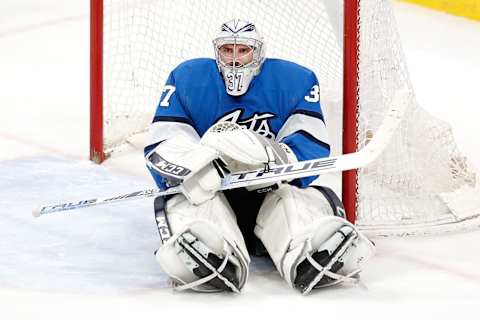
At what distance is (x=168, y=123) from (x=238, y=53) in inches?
10.3

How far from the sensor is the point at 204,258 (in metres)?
3.70

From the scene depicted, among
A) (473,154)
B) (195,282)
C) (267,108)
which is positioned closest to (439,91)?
(473,154)

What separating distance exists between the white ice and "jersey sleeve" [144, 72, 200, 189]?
308 mm

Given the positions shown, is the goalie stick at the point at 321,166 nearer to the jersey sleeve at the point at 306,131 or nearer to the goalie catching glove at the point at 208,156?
the goalie catching glove at the point at 208,156

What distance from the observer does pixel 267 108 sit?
401 cm

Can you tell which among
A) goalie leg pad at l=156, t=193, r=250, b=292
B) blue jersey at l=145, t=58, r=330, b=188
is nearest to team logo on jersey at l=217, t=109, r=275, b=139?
blue jersey at l=145, t=58, r=330, b=188

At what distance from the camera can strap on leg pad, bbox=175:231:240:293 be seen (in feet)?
12.1

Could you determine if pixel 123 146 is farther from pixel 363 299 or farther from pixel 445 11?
pixel 445 11

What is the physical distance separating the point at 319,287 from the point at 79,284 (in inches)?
23.9

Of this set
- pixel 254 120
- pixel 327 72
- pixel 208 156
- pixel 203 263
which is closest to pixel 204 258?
pixel 203 263

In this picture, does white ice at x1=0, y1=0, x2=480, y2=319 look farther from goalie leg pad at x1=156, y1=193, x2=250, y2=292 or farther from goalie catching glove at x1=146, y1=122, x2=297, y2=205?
goalie catching glove at x1=146, y1=122, x2=297, y2=205

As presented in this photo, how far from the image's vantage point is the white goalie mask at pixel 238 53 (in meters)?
3.92

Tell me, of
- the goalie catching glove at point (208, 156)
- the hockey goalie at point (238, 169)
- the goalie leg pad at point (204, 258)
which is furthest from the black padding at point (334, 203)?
the goalie leg pad at point (204, 258)

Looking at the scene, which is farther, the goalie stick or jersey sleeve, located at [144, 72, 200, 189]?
jersey sleeve, located at [144, 72, 200, 189]
